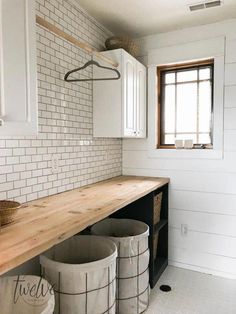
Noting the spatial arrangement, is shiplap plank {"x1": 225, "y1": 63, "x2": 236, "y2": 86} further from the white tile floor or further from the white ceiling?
the white tile floor

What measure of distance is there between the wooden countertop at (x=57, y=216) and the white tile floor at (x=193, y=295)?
942 millimetres

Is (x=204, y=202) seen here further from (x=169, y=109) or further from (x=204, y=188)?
(x=169, y=109)

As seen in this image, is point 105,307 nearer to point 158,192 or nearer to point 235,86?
point 158,192

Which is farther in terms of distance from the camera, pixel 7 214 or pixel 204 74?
pixel 204 74

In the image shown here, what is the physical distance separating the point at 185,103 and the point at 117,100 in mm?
893

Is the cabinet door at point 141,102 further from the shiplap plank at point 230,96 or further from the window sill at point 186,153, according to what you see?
the shiplap plank at point 230,96

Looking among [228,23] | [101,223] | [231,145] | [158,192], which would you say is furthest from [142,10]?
[101,223]

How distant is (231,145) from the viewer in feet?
8.54

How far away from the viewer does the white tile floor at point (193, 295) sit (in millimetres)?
2150

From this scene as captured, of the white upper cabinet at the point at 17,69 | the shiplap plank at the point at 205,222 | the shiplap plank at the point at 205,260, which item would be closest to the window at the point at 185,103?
the shiplap plank at the point at 205,222

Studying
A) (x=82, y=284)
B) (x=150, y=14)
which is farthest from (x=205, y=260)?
(x=150, y=14)

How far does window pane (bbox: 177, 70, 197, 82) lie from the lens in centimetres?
286

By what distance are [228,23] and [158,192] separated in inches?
70.6

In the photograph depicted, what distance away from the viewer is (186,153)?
281 centimetres
